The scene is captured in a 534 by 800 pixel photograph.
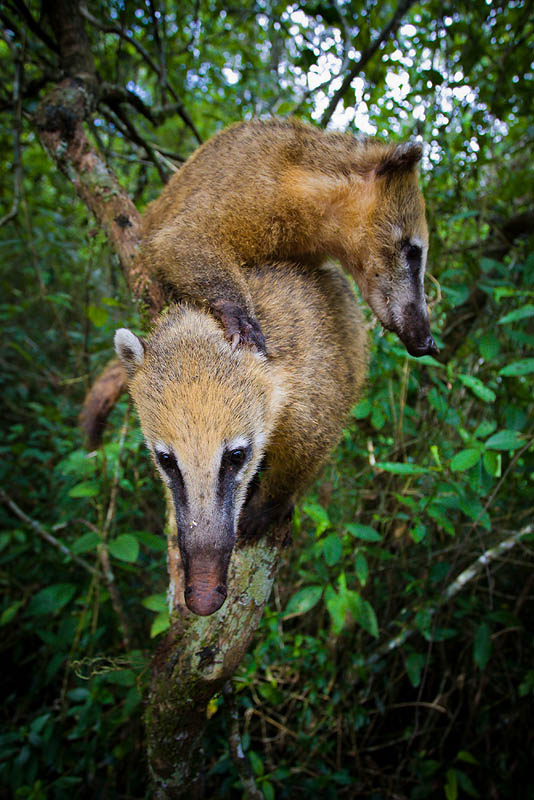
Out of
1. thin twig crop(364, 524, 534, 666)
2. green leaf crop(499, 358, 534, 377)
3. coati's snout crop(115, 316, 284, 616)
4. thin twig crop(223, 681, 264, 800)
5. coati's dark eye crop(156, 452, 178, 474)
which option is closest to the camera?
coati's snout crop(115, 316, 284, 616)

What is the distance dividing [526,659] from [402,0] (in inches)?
185

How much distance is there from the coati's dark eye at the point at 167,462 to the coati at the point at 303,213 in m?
0.99

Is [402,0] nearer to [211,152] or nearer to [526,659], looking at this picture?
[211,152]

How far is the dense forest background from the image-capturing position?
294 cm

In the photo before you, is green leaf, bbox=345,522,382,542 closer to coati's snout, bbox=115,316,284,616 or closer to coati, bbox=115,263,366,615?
coati, bbox=115,263,366,615

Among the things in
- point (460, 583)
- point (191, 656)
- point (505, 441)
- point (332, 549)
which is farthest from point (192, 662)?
point (460, 583)

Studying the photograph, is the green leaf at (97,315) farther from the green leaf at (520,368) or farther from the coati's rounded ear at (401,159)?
the green leaf at (520,368)

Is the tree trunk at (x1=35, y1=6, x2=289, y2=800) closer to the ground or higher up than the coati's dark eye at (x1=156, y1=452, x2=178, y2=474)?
closer to the ground

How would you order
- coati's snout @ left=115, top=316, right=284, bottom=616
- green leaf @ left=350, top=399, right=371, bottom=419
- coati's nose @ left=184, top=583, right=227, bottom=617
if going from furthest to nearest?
green leaf @ left=350, top=399, right=371, bottom=419
coati's snout @ left=115, top=316, right=284, bottom=616
coati's nose @ left=184, top=583, right=227, bottom=617

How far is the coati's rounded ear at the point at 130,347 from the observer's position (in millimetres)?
2006

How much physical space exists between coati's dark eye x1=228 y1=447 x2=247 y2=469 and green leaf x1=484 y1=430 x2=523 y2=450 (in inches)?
53.4

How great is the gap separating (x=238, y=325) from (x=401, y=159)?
1655 mm

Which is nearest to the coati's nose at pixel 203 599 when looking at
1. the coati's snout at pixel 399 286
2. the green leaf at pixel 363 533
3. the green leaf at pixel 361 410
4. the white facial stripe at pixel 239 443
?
the white facial stripe at pixel 239 443

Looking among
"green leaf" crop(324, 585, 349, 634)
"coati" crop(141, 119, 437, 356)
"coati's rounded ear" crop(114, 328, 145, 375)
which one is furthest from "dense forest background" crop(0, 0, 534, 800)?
"coati's rounded ear" crop(114, 328, 145, 375)
